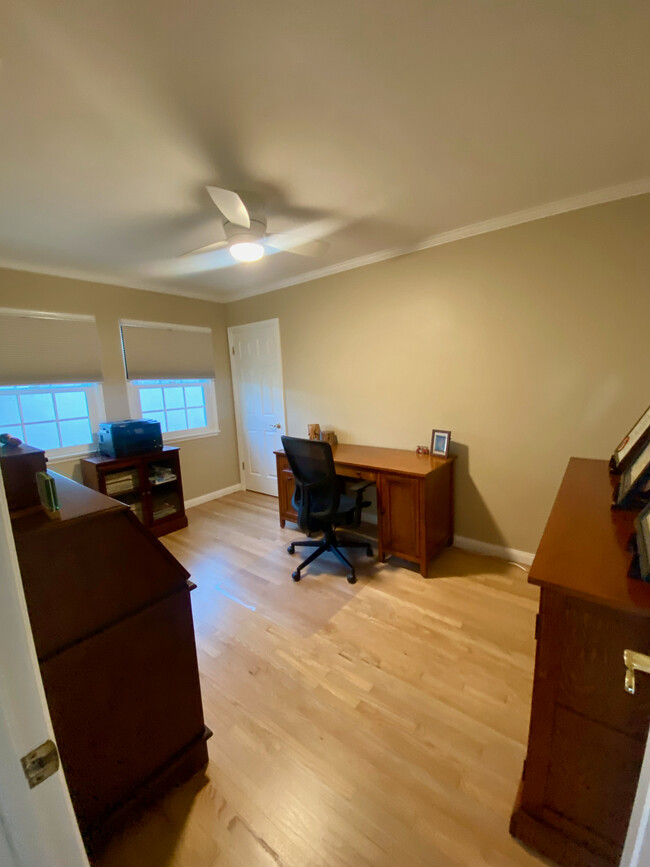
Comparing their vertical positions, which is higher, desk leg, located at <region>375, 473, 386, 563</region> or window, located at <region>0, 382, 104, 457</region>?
window, located at <region>0, 382, 104, 457</region>

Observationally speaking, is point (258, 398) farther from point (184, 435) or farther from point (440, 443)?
point (440, 443)

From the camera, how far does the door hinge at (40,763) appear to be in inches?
20.0

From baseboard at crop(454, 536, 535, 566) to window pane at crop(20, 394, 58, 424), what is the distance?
11.8 ft

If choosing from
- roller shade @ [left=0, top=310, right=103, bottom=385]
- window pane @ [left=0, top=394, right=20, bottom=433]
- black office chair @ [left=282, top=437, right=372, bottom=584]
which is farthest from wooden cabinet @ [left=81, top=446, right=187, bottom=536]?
black office chair @ [left=282, top=437, right=372, bottom=584]

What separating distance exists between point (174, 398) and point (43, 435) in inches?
48.6

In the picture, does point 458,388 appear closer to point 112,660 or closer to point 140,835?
point 112,660

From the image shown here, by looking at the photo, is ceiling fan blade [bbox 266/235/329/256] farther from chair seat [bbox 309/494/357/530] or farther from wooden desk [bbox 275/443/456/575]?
chair seat [bbox 309/494/357/530]

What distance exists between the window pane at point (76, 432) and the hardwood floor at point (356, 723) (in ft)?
5.96

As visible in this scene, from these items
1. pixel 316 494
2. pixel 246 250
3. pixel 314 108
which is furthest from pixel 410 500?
pixel 314 108

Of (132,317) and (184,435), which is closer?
(132,317)

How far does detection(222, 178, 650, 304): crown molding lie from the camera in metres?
1.92

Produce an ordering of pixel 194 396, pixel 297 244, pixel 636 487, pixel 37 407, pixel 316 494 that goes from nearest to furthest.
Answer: pixel 636 487 → pixel 297 244 → pixel 316 494 → pixel 37 407 → pixel 194 396

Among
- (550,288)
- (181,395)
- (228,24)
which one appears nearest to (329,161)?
(228,24)

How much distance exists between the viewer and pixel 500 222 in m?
2.29
